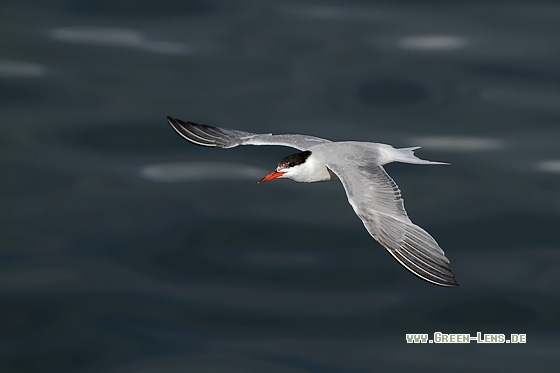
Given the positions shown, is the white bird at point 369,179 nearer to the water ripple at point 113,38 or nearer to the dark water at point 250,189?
→ the dark water at point 250,189

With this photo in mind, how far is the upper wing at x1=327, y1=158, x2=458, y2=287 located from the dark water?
7.05ft

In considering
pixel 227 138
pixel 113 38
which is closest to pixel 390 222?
pixel 227 138

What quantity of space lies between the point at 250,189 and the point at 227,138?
82.3 inches

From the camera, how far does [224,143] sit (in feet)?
37.9

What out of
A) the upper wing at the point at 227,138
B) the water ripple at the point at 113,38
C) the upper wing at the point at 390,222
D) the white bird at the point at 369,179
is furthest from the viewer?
the water ripple at the point at 113,38

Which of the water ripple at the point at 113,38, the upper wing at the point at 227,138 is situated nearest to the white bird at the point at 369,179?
the upper wing at the point at 227,138

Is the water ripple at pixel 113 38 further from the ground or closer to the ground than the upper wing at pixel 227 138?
further from the ground

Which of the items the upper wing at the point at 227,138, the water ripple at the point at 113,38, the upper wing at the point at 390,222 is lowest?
the upper wing at the point at 390,222

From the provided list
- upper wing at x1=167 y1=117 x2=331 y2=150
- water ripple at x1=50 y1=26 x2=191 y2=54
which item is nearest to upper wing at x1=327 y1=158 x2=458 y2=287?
upper wing at x1=167 y1=117 x2=331 y2=150

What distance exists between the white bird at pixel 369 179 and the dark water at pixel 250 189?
1732mm

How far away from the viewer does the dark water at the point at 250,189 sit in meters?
11.6

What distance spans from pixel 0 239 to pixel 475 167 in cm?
591

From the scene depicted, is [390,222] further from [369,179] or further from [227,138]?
[227,138]

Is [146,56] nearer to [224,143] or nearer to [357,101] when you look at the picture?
[357,101]
